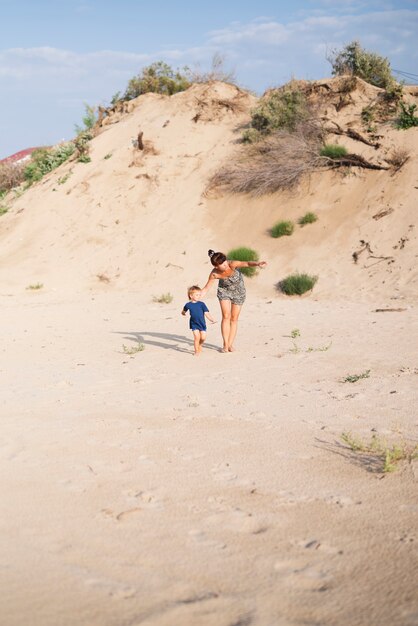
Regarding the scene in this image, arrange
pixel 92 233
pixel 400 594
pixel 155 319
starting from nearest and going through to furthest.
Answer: pixel 400 594
pixel 155 319
pixel 92 233

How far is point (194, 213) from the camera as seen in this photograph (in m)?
19.4

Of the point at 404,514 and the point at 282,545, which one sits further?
the point at 404,514

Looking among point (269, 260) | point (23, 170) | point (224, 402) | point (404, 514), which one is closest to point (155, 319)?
point (269, 260)

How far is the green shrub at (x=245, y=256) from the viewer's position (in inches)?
643

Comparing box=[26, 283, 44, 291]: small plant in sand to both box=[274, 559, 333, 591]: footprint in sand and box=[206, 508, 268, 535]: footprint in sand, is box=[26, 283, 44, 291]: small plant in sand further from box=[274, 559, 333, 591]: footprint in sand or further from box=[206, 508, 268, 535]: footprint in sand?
box=[274, 559, 333, 591]: footprint in sand

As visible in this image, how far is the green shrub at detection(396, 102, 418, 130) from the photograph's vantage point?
17844 mm

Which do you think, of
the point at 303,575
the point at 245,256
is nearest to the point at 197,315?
the point at 303,575

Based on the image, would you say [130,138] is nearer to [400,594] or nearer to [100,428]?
[100,428]

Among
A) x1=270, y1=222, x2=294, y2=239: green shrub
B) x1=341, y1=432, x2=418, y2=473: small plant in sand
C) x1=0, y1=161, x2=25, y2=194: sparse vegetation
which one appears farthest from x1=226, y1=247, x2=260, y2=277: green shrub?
x1=0, y1=161, x2=25, y2=194: sparse vegetation

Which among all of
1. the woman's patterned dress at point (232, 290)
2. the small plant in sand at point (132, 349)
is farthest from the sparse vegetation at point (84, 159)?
the woman's patterned dress at point (232, 290)

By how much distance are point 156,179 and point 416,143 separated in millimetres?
8527

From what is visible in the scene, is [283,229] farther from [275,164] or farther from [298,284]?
[298,284]

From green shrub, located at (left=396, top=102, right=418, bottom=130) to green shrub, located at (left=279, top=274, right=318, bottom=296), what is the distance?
6.25 meters

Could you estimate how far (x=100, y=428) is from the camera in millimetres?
→ 5660
